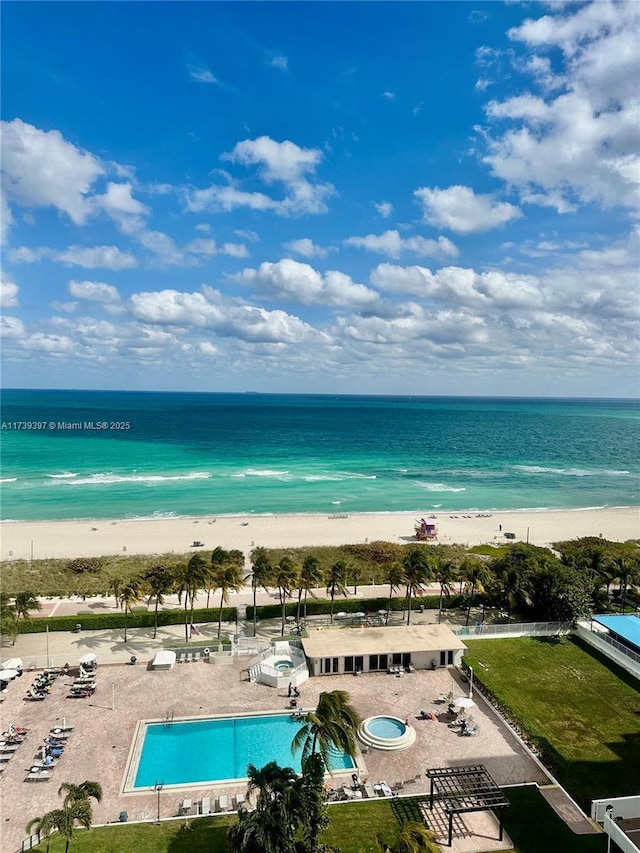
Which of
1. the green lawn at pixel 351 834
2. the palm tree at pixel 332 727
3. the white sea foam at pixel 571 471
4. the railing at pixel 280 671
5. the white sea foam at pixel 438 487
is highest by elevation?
the white sea foam at pixel 571 471

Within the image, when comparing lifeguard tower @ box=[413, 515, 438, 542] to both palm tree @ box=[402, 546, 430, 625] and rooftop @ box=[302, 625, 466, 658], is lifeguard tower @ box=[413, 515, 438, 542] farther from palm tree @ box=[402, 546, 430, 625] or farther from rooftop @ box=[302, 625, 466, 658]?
rooftop @ box=[302, 625, 466, 658]

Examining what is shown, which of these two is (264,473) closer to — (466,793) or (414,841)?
(466,793)

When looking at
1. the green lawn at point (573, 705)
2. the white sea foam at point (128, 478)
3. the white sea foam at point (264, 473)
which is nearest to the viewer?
the green lawn at point (573, 705)

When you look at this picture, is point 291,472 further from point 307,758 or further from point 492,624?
point 307,758

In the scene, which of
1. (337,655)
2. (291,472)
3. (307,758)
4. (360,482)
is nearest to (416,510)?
(360,482)

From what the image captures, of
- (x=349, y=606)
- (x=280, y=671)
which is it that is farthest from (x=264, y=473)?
(x=280, y=671)

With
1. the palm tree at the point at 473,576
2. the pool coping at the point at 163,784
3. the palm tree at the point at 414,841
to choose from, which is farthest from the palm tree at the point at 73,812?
the palm tree at the point at 473,576

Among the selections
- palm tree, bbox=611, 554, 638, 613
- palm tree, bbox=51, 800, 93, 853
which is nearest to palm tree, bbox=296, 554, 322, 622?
palm tree, bbox=51, 800, 93, 853

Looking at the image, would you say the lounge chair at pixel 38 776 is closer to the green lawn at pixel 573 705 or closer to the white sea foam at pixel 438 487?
the green lawn at pixel 573 705
